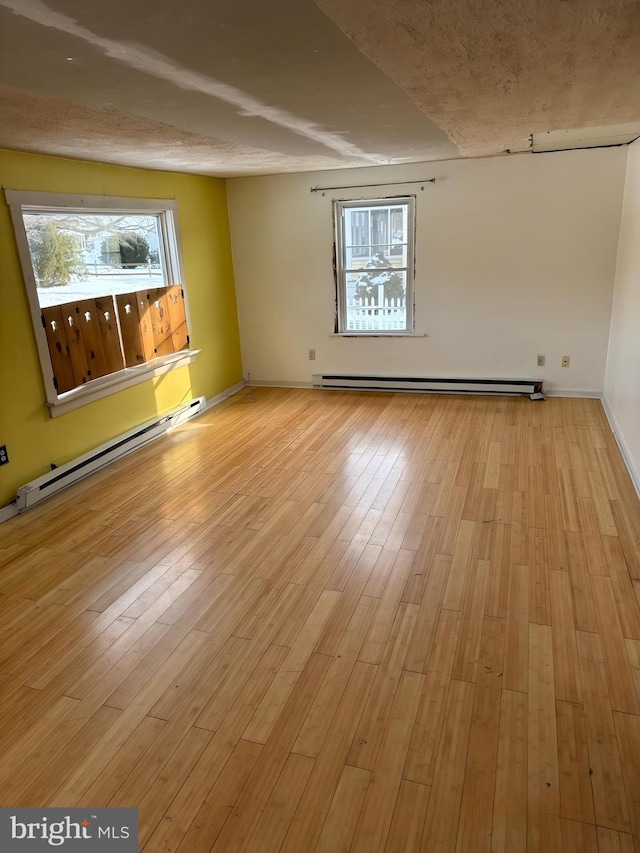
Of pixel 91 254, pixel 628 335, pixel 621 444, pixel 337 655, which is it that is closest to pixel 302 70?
pixel 337 655

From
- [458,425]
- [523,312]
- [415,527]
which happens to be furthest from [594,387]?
[415,527]

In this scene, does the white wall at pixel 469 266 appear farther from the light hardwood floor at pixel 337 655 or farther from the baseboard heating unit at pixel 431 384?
the light hardwood floor at pixel 337 655

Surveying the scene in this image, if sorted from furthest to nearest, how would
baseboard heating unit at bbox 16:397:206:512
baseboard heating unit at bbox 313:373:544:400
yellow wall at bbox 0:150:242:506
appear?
1. baseboard heating unit at bbox 313:373:544:400
2. baseboard heating unit at bbox 16:397:206:512
3. yellow wall at bbox 0:150:242:506

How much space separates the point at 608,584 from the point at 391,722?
51.8 inches

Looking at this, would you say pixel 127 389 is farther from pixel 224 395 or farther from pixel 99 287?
pixel 224 395

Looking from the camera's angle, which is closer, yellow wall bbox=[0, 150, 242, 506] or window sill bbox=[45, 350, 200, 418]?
yellow wall bbox=[0, 150, 242, 506]

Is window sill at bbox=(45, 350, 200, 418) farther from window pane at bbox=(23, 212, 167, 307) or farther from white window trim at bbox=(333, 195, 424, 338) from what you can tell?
white window trim at bbox=(333, 195, 424, 338)

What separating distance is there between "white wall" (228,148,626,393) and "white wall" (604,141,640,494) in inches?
9.6

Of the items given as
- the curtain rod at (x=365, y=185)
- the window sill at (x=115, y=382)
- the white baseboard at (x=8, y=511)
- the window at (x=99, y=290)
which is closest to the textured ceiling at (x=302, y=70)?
the window at (x=99, y=290)

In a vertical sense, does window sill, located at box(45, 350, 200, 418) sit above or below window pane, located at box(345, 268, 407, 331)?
below

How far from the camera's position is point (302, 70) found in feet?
6.48

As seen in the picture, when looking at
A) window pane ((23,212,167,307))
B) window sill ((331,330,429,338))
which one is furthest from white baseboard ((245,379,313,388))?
window pane ((23,212,167,307))

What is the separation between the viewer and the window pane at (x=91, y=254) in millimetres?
3811

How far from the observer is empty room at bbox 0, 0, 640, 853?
66.7 inches
